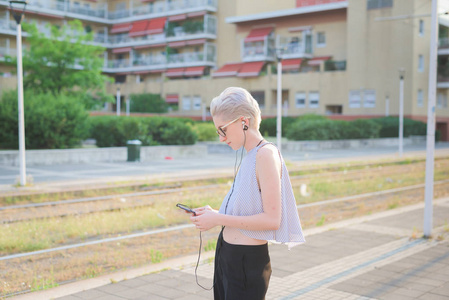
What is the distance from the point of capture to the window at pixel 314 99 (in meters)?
54.3

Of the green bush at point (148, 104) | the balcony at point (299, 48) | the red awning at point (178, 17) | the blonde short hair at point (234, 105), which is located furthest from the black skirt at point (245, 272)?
the red awning at point (178, 17)

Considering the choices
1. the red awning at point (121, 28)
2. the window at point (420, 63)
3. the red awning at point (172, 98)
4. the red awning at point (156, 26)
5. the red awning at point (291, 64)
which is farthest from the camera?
the red awning at point (121, 28)

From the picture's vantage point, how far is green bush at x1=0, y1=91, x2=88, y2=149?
22062mm

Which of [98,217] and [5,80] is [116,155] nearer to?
[98,217]

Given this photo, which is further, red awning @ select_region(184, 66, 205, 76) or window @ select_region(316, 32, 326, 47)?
red awning @ select_region(184, 66, 205, 76)

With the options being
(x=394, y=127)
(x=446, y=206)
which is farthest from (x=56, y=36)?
(x=446, y=206)

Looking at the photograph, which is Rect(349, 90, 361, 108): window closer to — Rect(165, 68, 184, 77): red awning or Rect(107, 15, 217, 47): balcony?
Rect(107, 15, 217, 47): balcony

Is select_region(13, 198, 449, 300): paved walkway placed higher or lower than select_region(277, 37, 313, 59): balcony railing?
lower

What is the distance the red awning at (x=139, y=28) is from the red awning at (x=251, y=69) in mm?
17111

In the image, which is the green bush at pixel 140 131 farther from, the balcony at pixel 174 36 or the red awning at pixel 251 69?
the balcony at pixel 174 36

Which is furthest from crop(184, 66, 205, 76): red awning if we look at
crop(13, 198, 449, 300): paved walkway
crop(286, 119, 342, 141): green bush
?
crop(13, 198, 449, 300): paved walkway

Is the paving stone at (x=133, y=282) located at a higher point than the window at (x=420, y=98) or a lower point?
lower

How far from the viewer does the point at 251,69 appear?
196 ft

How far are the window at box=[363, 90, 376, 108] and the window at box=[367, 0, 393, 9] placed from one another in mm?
7580
